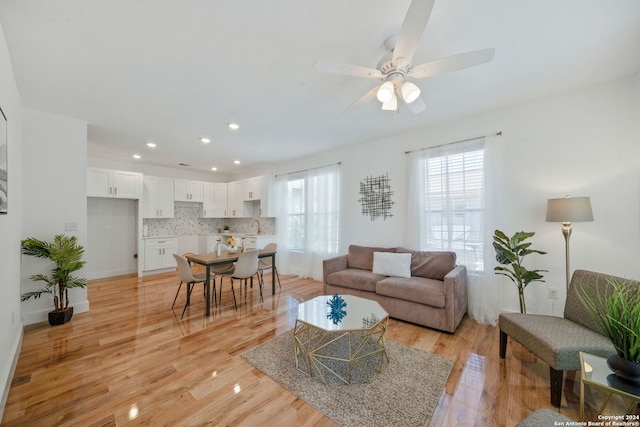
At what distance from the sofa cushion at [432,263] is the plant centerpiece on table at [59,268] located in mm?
4286

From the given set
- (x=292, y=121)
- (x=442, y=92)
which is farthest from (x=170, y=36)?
(x=442, y=92)

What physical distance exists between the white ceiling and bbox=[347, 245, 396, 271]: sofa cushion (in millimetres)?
1943

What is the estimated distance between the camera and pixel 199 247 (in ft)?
22.2

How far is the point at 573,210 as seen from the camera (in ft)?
7.61

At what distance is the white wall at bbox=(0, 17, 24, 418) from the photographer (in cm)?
179

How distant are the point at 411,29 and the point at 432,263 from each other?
107 inches

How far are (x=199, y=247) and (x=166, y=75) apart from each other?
5.36 meters

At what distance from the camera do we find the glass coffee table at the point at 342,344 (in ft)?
6.30

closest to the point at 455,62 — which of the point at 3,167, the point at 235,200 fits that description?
the point at 3,167

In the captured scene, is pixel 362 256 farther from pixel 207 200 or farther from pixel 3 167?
pixel 207 200

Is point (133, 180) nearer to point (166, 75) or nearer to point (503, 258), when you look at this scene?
point (166, 75)

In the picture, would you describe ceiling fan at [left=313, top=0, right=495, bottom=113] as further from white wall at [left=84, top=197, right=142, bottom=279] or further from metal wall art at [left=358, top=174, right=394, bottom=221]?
white wall at [left=84, top=197, right=142, bottom=279]

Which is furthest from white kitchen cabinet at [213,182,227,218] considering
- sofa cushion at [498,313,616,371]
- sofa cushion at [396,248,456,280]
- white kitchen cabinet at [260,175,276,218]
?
sofa cushion at [498,313,616,371]

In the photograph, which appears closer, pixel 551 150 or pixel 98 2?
pixel 98 2
